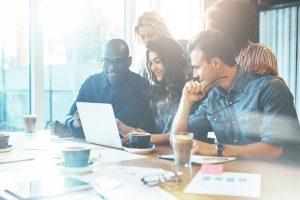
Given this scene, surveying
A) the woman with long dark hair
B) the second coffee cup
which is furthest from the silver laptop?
the woman with long dark hair

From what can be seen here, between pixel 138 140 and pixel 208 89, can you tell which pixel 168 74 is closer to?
pixel 208 89

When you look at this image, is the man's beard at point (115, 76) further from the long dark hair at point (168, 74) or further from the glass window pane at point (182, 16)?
the glass window pane at point (182, 16)

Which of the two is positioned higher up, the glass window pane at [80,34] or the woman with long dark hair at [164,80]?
the glass window pane at [80,34]

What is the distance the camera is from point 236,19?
8.36ft

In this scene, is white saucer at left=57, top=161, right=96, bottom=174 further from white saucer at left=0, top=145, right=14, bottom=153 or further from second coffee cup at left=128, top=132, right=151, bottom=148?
white saucer at left=0, top=145, right=14, bottom=153

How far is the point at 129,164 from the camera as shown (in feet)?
4.82

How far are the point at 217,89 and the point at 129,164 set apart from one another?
0.82 metres

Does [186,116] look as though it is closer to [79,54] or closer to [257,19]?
[257,19]

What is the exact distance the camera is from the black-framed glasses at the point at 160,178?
117cm

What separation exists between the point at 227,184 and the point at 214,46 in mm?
1145

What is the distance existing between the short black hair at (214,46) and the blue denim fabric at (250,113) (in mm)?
159

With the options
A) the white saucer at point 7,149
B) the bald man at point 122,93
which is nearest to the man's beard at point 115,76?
the bald man at point 122,93

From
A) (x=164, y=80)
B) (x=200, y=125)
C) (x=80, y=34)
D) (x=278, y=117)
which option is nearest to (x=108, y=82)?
(x=164, y=80)

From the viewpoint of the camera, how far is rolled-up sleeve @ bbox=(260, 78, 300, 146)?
1677 mm
